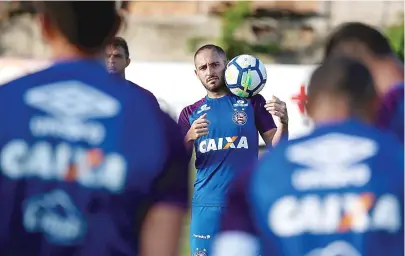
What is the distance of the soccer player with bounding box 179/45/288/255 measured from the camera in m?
5.84

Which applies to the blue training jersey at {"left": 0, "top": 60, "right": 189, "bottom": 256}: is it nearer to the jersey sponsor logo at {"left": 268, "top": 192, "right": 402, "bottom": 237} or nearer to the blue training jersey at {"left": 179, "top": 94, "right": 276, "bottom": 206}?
the jersey sponsor logo at {"left": 268, "top": 192, "right": 402, "bottom": 237}

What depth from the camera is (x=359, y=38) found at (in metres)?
2.91

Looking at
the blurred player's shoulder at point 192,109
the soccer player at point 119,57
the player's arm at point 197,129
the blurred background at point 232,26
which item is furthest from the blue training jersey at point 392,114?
the blurred background at point 232,26

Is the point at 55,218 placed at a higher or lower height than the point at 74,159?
lower

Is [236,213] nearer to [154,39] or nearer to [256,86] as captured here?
[256,86]

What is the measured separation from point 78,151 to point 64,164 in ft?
0.16

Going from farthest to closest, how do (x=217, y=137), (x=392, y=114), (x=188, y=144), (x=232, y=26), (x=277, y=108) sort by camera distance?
(x=232, y=26), (x=217, y=137), (x=277, y=108), (x=188, y=144), (x=392, y=114)

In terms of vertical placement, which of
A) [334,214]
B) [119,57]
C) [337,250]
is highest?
[119,57]

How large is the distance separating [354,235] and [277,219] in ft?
0.76

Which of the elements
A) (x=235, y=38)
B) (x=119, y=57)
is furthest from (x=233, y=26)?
(x=119, y=57)

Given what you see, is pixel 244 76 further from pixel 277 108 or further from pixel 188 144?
pixel 188 144

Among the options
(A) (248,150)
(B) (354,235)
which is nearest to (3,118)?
(B) (354,235)

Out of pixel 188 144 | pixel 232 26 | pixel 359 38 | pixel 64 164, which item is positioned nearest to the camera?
pixel 64 164

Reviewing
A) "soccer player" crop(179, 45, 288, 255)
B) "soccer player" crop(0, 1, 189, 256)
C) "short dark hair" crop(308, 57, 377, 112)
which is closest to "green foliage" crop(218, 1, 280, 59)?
"soccer player" crop(179, 45, 288, 255)
